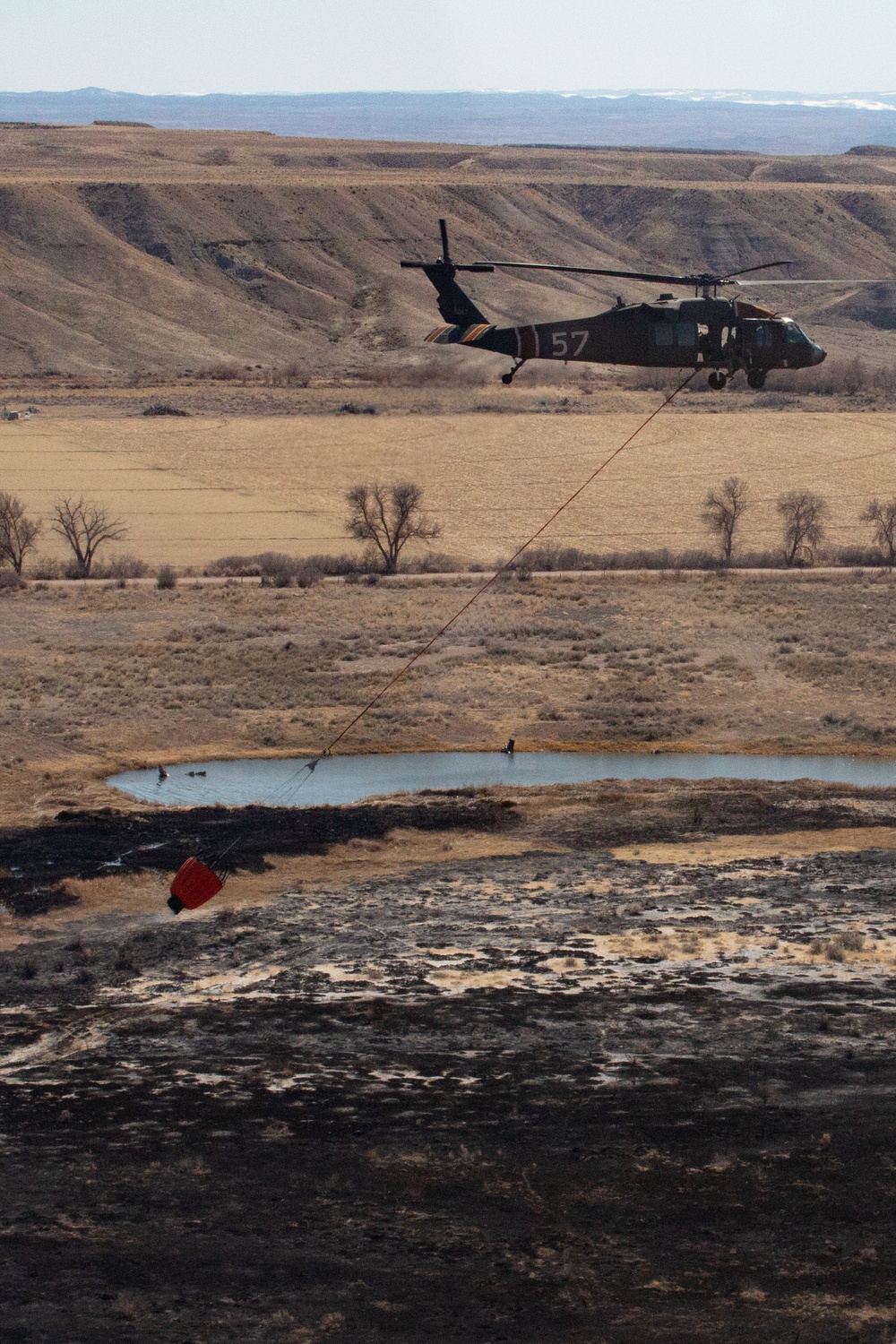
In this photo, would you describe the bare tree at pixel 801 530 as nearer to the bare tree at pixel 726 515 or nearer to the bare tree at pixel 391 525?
the bare tree at pixel 726 515

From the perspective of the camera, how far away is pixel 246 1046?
95.2ft

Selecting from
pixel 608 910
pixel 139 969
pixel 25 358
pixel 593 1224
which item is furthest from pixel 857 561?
pixel 25 358

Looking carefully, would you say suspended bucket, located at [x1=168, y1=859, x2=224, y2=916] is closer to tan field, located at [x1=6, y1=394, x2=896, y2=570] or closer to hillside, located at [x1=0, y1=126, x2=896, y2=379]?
tan field, located at [x1=6, y1=394, x2=896, y2=570]

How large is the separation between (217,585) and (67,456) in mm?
28637

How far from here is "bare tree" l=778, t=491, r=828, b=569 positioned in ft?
242

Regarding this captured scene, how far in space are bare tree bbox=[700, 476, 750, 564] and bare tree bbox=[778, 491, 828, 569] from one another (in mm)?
2270

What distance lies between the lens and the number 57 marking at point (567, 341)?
38656 millimetres

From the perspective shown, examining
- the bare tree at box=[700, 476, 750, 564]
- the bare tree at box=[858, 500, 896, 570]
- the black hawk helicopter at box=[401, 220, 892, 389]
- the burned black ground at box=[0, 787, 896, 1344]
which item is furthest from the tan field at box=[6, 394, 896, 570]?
the burned black ground at box=[0, 787, 896, 1344]

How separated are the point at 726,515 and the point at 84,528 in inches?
1097

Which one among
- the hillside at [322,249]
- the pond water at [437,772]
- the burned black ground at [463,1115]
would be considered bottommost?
the burned black ground at [463,1115]

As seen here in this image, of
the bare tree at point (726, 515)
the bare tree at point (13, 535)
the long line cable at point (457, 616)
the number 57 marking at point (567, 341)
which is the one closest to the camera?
the number 57 marking at point (567, 341)

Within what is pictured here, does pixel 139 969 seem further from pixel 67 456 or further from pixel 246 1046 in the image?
pixel 67 456

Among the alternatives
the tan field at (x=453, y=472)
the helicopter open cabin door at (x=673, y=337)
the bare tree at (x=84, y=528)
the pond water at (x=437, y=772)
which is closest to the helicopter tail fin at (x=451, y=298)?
the helicopter open cabin door at (x=673, y=337)

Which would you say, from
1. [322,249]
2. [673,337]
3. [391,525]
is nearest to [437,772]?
[673,337]
